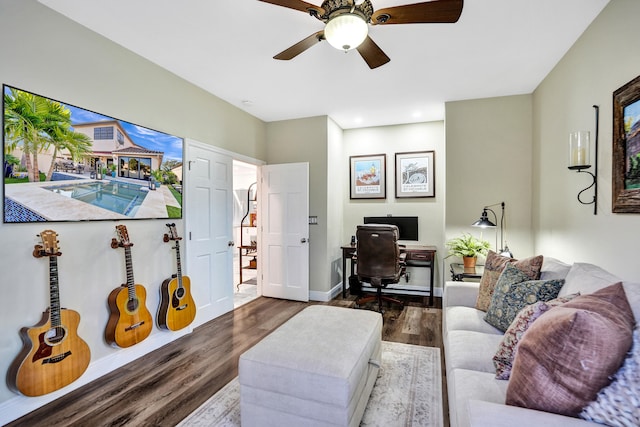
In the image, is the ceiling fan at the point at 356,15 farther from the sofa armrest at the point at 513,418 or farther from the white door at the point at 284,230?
the white door at the point at 284,230

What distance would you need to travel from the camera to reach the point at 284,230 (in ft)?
15.1

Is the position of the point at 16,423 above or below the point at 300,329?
below

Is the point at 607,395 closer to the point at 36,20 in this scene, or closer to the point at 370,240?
the point at 370,240

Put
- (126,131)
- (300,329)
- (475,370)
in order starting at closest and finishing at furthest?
(475,370) → (300,329) → (126,131)

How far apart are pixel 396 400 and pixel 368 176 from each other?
3532 millimetres

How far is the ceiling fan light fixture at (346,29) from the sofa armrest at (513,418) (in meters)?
1.91

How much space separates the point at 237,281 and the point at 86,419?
384cm

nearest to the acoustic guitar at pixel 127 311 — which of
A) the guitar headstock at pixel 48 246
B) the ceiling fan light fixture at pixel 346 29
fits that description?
the guitar headstock at pixel 48 246

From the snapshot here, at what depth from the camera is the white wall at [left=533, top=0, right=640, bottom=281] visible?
1.91 meters

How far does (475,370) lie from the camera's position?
1.63m

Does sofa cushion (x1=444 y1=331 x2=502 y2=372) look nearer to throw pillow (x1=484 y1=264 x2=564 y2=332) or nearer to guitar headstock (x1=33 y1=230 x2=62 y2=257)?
throw pillow (x1=484 y1=264 x2=564 y2=332)

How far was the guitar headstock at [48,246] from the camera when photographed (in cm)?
202

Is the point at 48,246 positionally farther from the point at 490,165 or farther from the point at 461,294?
the point at 490,165

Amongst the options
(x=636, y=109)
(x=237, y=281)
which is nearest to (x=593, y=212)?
(x=636, y=109)
